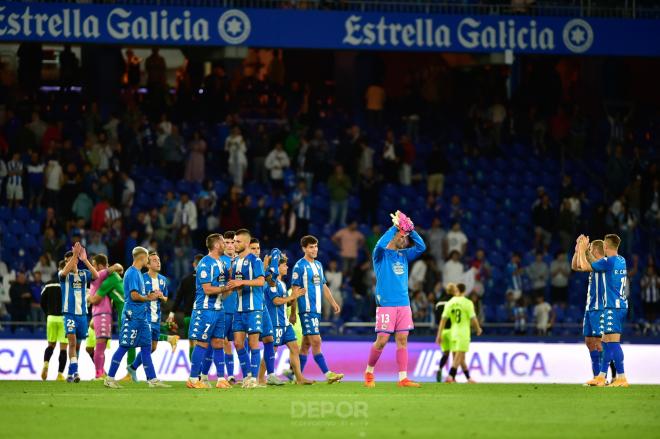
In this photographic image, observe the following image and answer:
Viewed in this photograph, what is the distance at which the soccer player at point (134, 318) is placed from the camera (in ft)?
63.5

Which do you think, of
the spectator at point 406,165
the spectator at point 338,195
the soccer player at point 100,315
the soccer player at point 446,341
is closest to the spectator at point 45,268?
the soccer player at point 100,315

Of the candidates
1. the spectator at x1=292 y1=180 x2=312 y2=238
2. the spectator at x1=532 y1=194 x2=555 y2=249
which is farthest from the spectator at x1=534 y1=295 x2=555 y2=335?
the spectator at x1=292 y1=180 x2=312 y2=238

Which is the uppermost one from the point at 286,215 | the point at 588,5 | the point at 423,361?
the point at 588,5

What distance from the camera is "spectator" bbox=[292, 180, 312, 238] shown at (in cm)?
3055

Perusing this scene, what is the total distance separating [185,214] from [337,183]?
368 centimetres

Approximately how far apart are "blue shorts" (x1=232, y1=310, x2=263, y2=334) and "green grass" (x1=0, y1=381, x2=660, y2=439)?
82 cm

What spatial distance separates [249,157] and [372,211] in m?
3.24

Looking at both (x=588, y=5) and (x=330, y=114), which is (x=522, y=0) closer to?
(x=588, y=5)

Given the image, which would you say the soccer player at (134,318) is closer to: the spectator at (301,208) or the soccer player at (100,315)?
the soccer player at (100,315)

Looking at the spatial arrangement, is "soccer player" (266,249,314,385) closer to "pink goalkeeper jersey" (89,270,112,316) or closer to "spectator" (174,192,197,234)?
"pink goalkeeper jersey" (89,270,112,316)

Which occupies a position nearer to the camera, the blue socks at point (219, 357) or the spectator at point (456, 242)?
the blue socks at point (219, 357)

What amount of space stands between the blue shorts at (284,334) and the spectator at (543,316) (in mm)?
9502

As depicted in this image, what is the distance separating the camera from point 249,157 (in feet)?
107

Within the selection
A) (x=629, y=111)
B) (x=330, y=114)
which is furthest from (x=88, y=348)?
(x=629, y=111)
